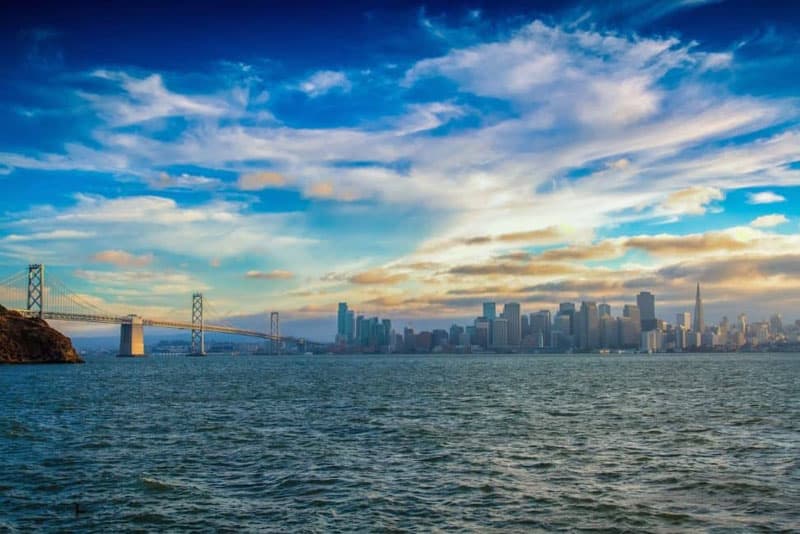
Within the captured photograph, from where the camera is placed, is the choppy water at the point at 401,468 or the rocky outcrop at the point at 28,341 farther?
the rocky outcrop at the point at 28,341

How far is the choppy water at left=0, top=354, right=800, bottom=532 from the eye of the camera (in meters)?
19.2

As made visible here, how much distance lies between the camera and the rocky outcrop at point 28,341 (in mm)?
135875

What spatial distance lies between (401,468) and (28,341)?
139288mm

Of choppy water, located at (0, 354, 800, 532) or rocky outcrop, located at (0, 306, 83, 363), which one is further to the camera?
rocky outcrop, located at (0, 306, 83, 363)

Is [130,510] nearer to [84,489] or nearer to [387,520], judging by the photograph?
[84,489]

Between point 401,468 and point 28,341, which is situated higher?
point 28,341

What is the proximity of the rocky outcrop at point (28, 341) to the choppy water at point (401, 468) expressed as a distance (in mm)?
99897

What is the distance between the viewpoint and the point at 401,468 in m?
25.8

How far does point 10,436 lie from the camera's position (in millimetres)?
35156

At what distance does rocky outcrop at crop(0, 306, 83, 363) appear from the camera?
446 feet

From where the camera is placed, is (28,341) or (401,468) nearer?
(401,468)

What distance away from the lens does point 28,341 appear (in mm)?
141375

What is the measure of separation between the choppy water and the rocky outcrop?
99.9 m

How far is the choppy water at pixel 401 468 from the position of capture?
19.2 metres
